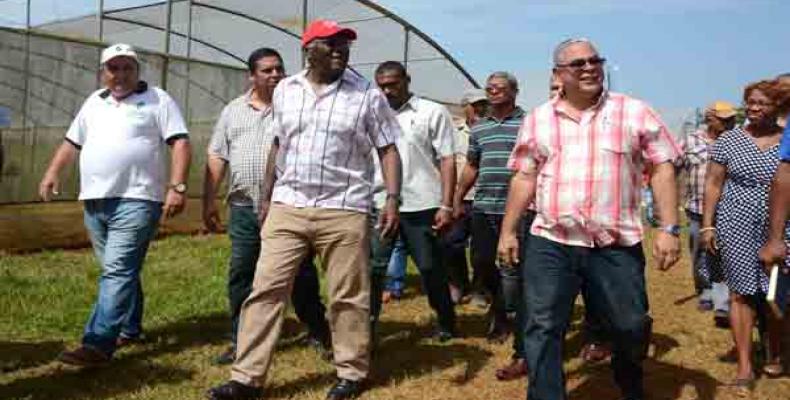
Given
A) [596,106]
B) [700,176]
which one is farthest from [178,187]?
[700,176]

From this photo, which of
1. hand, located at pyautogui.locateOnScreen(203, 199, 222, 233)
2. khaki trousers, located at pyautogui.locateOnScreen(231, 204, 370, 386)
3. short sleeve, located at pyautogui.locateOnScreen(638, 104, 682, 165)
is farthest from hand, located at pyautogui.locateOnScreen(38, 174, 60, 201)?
short sleeve, located at pyautogui.locateOnScreen(638, 104, 682, 165)

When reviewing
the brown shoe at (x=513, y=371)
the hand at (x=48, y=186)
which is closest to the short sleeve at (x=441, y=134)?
the brown shoe at (x=513, y=371)

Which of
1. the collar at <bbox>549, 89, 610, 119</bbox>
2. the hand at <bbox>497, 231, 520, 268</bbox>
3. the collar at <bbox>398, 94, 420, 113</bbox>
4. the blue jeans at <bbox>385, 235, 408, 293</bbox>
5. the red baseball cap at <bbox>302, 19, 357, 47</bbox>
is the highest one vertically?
the red baseball cap at <bbox>302, 19, 357, 47</bbox>

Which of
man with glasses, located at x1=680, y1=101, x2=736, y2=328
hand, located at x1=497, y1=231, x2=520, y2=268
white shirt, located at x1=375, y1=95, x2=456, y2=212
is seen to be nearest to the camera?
hand, located at x1=497, y1=231, x2=520, y2=268

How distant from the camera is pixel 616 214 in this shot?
141 inches

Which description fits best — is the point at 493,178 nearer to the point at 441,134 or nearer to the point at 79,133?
the point at 441,134

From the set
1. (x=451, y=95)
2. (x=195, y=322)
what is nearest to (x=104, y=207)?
(x=195, y=322)

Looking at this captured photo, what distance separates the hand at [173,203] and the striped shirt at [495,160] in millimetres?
1837

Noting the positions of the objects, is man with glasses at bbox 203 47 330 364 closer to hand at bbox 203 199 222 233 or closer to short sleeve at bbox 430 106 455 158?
hand at bbox 203 199 222 233

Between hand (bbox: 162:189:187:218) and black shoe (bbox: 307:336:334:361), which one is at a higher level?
hand (bbox: 162:189:187:218)

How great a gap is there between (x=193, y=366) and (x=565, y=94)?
2.57 meters

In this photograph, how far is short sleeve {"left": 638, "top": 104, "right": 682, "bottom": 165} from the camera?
357 centimetres

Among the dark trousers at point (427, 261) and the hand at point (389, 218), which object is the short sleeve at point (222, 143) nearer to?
the dark trousers at point (427, 261)

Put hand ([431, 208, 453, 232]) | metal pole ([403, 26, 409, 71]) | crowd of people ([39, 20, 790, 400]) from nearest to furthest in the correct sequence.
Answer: crowd of people ([39, 20, 790, 400])
hand ([431, 208, 453, 232])
metal pole ([403, 26, 409, 71])
